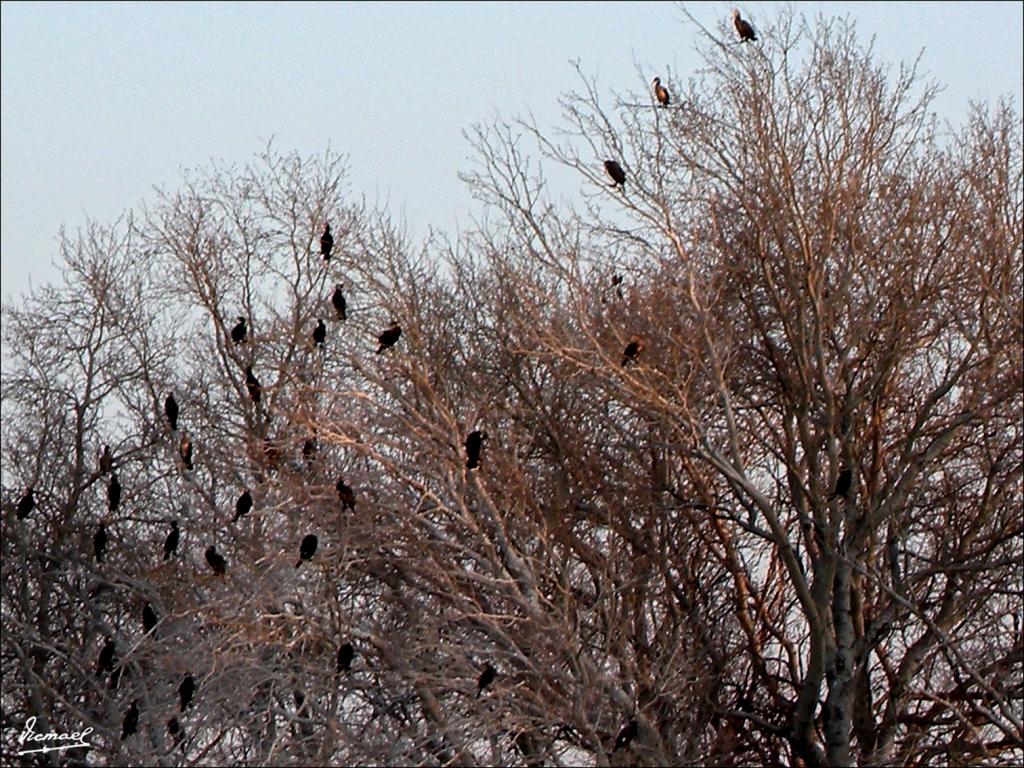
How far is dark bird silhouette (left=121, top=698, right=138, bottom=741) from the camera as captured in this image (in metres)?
18.9

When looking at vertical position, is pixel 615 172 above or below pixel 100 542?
above

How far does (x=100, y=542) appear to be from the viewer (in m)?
22.3

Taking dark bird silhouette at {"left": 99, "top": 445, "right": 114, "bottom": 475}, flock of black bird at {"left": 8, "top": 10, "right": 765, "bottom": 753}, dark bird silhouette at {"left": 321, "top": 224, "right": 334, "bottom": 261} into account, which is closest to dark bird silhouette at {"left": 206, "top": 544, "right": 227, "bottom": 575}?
flock of black bird at {"left": 8, "top": 10, "right": 765, "bottom": 753}

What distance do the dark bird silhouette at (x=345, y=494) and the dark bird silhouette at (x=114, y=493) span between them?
566 centimetres

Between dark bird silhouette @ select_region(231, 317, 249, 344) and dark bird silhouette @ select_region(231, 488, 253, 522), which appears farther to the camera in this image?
dark bird silhouette @ select_region(231, 317, 249, 344)

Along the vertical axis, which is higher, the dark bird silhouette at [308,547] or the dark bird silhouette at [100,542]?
the dark bird silhouette at [100,542]

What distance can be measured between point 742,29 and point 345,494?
6.06 metres

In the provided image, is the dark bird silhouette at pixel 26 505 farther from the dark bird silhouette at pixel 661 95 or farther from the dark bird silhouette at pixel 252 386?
the dark bird silhouette at pixel 661 95

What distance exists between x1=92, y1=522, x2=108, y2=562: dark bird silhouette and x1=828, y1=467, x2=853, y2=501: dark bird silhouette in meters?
8.43

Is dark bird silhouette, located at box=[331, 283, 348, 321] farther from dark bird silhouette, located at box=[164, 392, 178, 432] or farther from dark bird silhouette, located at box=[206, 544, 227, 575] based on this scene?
dark bird silhouette, located at box=[206, 544, 227, 575]

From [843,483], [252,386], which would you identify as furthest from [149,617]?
[843,483]

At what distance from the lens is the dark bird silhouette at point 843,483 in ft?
63.2

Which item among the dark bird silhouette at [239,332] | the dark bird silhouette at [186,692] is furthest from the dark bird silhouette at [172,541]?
the dark bird silhouette at [239,332]

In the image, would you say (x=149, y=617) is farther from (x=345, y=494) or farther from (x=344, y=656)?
(x=345, y=494)
